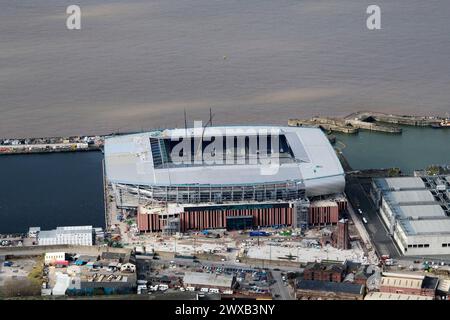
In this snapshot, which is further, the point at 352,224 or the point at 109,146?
the point at 109,146

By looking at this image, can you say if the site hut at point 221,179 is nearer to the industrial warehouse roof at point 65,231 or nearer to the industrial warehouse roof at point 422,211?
the industrial warehouse roof at point 65,231

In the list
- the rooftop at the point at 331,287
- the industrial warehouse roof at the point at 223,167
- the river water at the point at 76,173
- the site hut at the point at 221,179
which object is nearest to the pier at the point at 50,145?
the river water at the point at 76,173

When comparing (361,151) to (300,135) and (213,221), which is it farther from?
(213,221)

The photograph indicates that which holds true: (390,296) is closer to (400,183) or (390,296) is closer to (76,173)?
(400,183)

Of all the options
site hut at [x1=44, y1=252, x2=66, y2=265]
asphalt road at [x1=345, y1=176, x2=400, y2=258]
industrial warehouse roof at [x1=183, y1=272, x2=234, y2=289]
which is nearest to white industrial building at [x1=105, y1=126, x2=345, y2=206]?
asphalt road at [x1=345, y1=176, x2=400, y2=258]

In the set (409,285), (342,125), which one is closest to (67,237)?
(409,285)

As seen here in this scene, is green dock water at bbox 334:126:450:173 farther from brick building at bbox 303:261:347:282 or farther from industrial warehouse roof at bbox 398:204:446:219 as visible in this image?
brick building at bbox 303:261:347:282

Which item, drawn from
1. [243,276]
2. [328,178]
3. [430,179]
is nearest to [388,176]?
[430,179]

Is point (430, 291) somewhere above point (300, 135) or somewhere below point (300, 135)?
below
